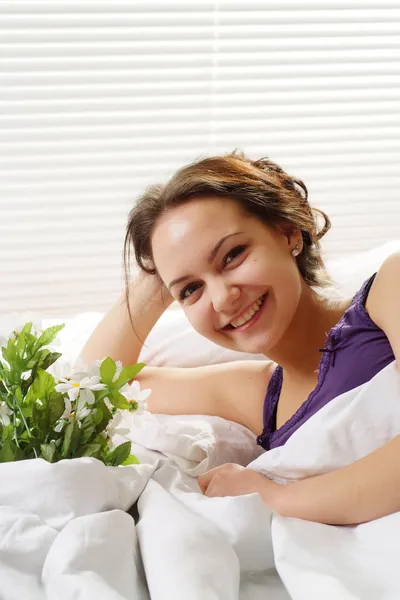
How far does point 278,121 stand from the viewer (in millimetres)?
3018

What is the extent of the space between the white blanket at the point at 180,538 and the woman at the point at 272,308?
2.9 inches

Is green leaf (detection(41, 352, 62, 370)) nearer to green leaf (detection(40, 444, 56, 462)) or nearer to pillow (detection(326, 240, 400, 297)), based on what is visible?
green leaf (detection(40, 444, 56, 462))

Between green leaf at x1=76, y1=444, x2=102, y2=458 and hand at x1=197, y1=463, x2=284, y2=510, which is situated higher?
green leaf at x1=76, y1=444, x2=102, y2=458

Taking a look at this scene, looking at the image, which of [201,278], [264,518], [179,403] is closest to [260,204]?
[201,278]

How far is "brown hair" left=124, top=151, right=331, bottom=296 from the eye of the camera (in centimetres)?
158

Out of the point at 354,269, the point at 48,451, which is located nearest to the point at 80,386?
the point at 48,451

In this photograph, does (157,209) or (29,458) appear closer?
(29,458)

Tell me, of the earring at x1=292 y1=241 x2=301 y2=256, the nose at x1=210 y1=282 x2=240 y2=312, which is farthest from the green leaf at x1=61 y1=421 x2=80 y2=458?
the earring at x1=292 y1=241 x2=301 y2=256

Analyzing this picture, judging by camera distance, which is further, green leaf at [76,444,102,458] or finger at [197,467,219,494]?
finger at [197,467,219,494]

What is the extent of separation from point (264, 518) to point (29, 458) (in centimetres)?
37

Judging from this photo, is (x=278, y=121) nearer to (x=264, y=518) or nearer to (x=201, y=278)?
(x=201, y=278)

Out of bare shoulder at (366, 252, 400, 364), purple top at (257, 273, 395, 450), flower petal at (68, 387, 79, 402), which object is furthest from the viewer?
purple top at (257, 273, 395, 450)

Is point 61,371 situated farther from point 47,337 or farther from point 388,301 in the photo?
point 388,301

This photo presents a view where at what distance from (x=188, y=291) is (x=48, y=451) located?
1.63 feet
